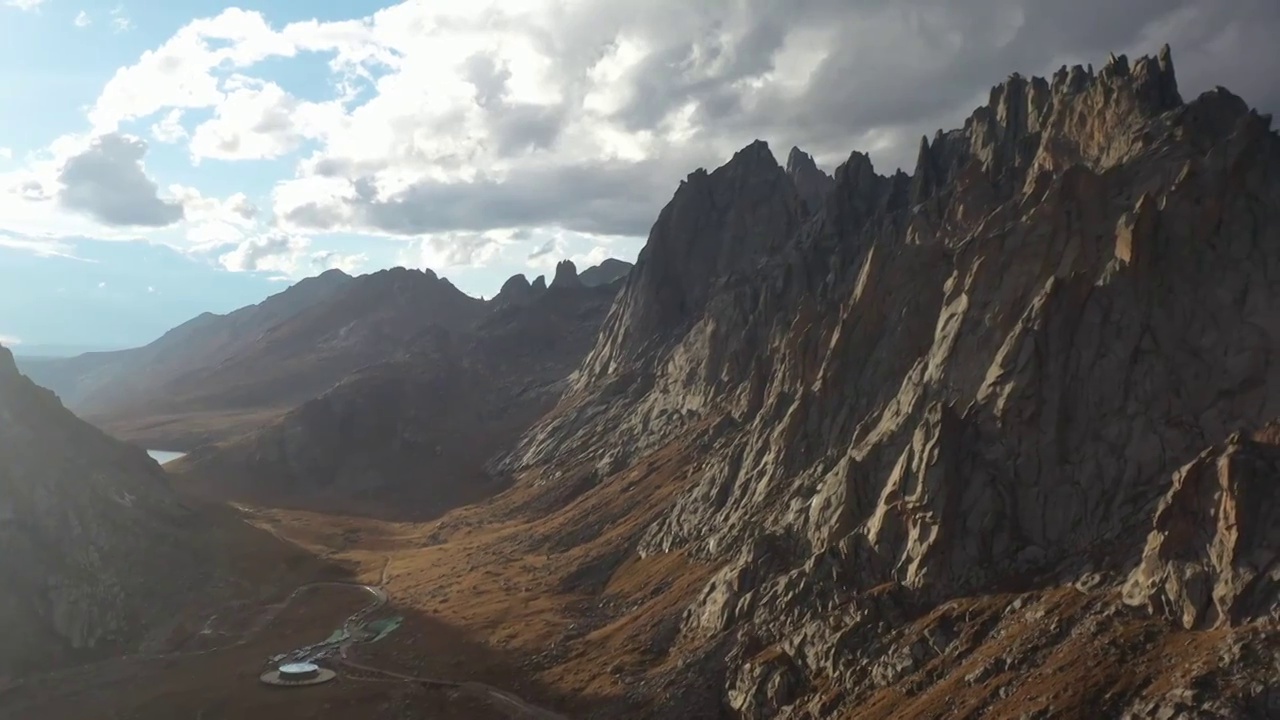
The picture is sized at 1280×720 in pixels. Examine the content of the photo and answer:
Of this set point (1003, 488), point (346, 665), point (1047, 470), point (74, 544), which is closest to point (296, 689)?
point (346, 665)

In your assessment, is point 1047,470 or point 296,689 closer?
point 1047,470

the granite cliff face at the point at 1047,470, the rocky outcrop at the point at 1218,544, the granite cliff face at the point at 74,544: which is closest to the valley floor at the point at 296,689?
the granite cliff face at the point at 74,544

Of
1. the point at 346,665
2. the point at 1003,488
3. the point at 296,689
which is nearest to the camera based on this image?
the point at 1003,488

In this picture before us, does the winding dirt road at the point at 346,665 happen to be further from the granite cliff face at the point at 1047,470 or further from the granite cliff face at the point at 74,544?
the granite cliff face at the point at 1047,470

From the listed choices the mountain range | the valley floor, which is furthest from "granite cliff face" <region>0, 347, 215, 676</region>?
the valley floor

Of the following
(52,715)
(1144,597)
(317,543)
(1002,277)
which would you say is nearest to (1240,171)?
(1002,277)

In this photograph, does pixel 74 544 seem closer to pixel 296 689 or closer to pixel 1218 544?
pixel 296 689

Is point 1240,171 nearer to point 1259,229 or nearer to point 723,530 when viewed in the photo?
point 1259,229
